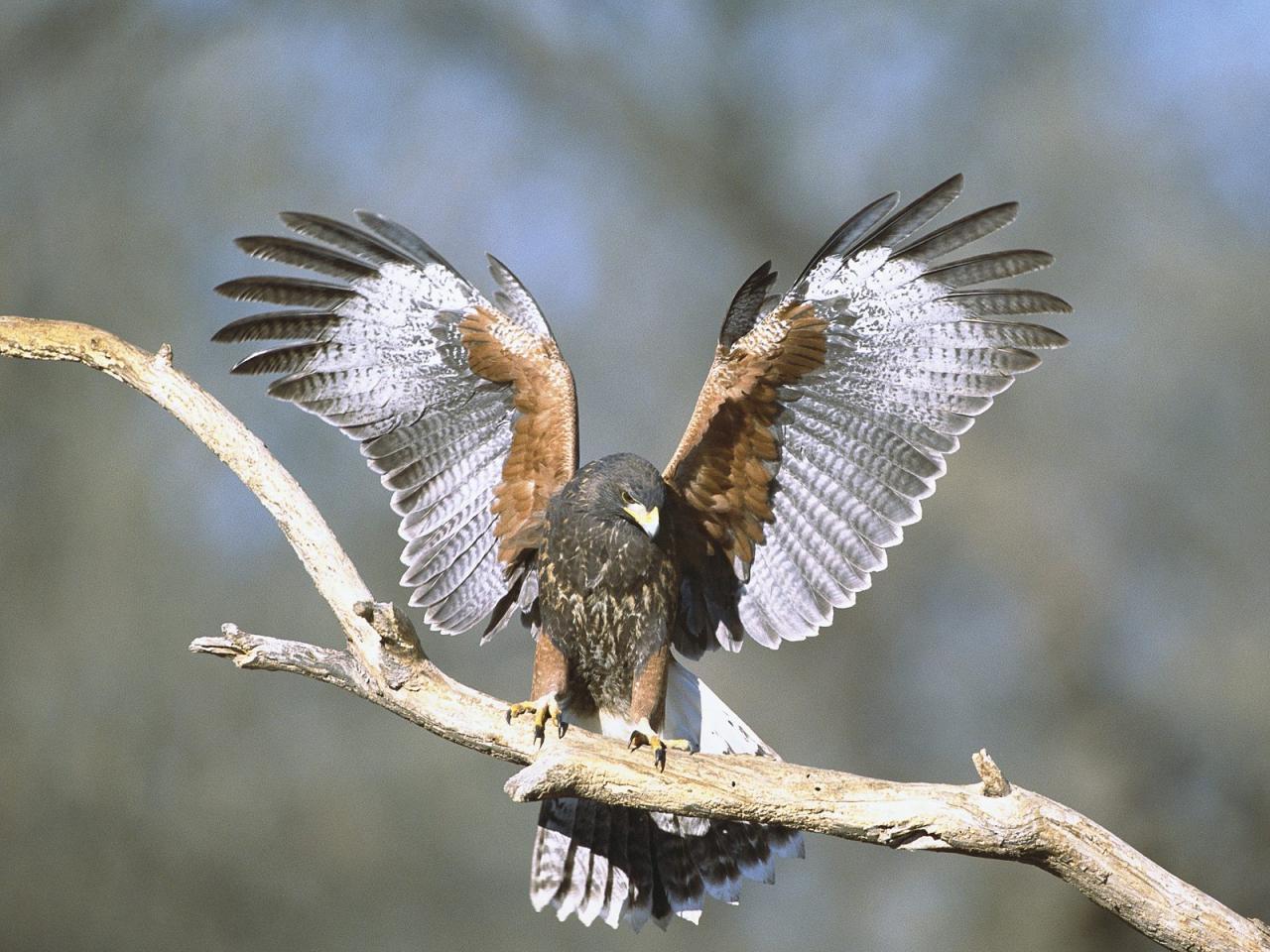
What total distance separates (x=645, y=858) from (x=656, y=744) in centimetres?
92

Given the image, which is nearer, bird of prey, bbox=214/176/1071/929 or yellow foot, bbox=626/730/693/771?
yellow foot, bbox=626/730/693/771

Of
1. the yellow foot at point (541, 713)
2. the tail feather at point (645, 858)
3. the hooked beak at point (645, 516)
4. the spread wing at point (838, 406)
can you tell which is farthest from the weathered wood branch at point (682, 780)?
the spread wing at point (838, 406)

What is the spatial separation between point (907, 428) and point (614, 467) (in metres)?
1.08

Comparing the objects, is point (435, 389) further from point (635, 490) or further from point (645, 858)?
point (645, 858)

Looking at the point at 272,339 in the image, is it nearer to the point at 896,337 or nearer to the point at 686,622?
the point at 686,622

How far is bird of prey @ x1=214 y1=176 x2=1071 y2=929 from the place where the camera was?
3852 mm

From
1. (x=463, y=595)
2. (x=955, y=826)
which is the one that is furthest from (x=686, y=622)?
(x=955, y=826)

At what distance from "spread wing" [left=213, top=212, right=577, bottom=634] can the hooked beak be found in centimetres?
54

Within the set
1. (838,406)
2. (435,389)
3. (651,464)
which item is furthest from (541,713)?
(838,406)

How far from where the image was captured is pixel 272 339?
4098mm

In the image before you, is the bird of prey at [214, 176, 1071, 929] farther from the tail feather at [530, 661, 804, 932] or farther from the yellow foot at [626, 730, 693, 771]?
the yellow foot at [626, 730, 693, 771]

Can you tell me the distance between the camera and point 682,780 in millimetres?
3195

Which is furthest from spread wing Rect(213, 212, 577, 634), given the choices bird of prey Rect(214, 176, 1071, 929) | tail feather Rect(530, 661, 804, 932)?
tail feather Rect(530, 661, 804, 932)

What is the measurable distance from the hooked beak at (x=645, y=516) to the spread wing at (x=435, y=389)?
1.76ft
